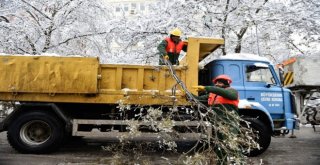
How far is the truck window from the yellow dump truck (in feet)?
3.56

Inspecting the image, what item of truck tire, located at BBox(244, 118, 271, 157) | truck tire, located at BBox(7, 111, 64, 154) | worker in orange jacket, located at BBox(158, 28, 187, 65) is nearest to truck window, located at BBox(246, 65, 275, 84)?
truck tire, located at BBox(244, 118, 271, 157)

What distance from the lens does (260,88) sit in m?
7.72

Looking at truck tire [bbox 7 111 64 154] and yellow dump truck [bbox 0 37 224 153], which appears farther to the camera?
truck tire [bbox 7 111 64 154]

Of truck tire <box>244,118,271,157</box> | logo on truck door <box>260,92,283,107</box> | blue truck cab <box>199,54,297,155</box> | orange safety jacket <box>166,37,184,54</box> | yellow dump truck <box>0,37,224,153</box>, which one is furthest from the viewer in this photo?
logo on truck door <box>260,92,283,107</box>

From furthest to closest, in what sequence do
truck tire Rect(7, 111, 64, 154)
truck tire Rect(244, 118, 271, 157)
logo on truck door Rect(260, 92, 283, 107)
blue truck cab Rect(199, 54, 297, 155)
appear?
logo on truck door Rect(260, 92, 283, 107) → blue truck cab Rect(199, 54, 297, 155) → truck tire Rect(244, 118, 271, 157) → truck tire Rect(7, 111, 64, 154)

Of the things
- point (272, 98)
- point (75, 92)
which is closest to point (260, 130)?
point (272, 98)

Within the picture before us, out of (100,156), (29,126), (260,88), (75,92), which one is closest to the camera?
(75,92)

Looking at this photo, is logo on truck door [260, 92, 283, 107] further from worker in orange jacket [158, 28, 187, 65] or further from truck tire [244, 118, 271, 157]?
worker in orange jacket [158, 28, 187, 65]

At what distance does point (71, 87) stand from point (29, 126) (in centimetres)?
124

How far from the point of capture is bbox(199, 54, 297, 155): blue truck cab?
759cm

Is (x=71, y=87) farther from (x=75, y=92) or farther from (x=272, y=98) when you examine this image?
(x=272, y=98)

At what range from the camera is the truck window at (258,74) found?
777 cm

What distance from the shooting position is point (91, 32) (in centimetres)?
1444

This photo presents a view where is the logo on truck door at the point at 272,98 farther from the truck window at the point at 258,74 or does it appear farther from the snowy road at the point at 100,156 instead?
the snowy road at the point at 100,156
